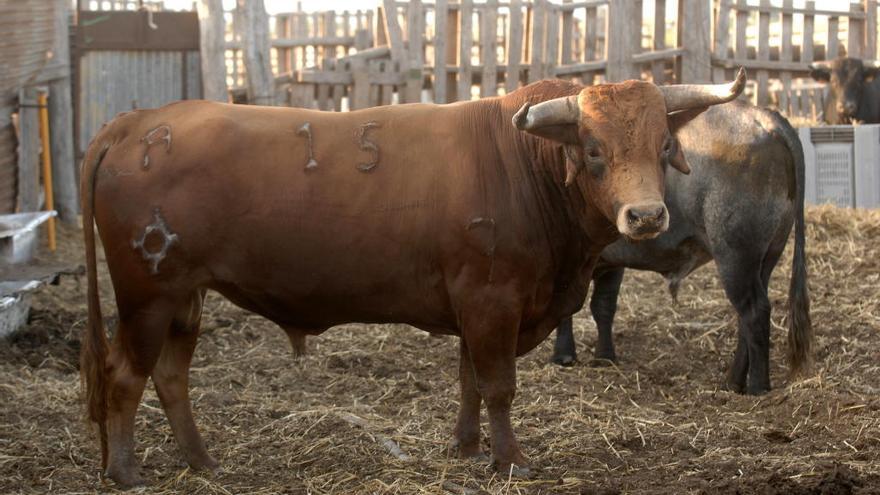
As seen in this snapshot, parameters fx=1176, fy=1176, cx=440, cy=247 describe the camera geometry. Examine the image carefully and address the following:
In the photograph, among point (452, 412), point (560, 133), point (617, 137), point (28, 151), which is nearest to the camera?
point (617, 137)

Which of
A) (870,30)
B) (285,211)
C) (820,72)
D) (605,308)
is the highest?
(870,30)

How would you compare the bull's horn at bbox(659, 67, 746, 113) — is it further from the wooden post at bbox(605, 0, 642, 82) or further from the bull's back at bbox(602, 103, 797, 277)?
the wooden post at bbox(605, 0, 642, 82)

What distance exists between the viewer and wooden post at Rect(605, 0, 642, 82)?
50.2ft

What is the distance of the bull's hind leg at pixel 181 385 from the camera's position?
5.64m

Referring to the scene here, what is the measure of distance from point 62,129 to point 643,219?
9.08 m

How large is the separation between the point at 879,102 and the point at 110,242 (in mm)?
13363

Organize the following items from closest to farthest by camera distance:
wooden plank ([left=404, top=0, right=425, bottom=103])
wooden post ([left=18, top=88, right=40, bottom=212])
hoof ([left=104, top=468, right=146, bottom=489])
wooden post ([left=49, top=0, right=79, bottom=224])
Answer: hoof ([left=104, top=468, right=146, bottom=489]) < wooden post ([left=18, top=88, right=40, bottom=212]) < wooden post ([left=49, top=0, right=79, bottom=224]) < wooden plank ([left=404, top=0, right=425, bottom=103])

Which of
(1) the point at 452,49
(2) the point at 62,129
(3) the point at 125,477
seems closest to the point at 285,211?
(3) the point at 125,477

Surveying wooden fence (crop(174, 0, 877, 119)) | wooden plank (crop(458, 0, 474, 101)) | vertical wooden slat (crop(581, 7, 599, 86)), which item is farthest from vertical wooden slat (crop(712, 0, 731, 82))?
wooden plank (crop(458, 0, 474, 101))

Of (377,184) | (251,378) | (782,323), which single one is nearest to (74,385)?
(251,378)

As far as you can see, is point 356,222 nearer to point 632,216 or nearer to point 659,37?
point 632,216

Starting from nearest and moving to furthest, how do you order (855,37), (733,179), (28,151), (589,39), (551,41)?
(733,179) < (28,151) < (551,41) < (589,39) < (855,37)

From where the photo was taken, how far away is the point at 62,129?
12391 millimetres

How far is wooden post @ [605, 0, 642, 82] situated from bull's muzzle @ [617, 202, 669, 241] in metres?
10.8
